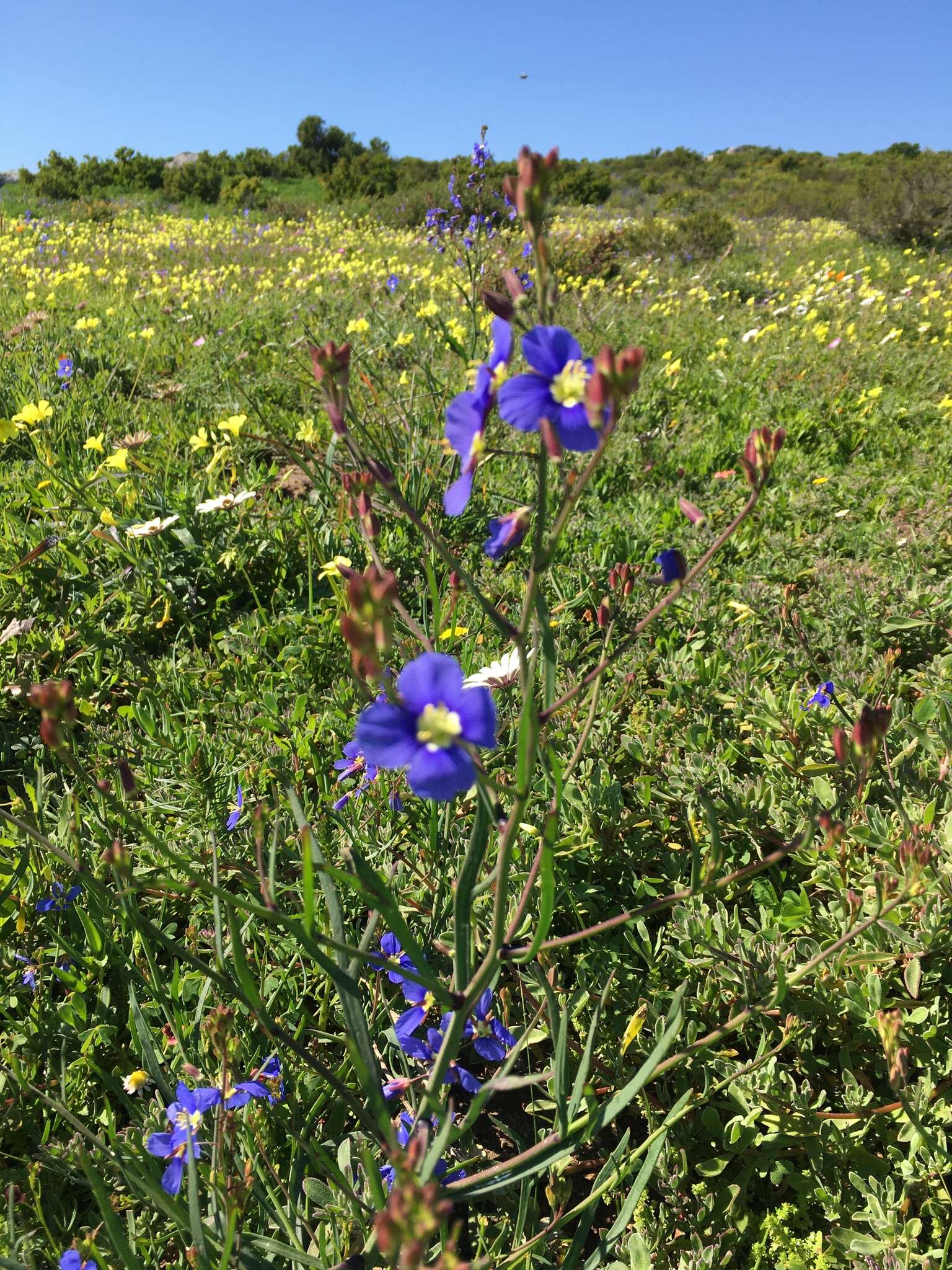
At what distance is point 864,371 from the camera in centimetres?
504

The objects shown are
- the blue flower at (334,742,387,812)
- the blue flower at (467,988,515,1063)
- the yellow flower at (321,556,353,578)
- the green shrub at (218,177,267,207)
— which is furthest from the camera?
the green shrub at (218,177,267,207)

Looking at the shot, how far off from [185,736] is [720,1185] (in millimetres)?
Answer: 1699

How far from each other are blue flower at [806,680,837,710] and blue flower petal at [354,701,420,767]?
1.55m

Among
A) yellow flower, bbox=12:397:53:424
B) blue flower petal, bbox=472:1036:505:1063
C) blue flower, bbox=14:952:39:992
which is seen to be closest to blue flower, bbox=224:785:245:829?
blue flower, bbox=14:952:39:992

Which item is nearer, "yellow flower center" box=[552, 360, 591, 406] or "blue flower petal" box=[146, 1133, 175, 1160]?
"yellow flower center" box=[552, 360, 591, 406]

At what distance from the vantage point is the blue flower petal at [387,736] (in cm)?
73

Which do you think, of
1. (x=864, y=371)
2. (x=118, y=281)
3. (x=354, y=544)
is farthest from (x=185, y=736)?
(x=118, y=281)

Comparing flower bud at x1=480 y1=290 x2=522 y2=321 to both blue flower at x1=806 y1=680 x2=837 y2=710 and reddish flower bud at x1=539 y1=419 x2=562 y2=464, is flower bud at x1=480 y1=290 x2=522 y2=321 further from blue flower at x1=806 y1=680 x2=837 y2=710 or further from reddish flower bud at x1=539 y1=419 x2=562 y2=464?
blue flower at x1=806 y1=680 x2=837 y2=710

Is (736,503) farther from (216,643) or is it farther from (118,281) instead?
(118,281)

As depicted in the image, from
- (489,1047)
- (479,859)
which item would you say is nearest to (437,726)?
(479,859)

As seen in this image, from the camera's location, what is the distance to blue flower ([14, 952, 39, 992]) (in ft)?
5.26

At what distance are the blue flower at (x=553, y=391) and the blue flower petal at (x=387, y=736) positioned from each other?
0.31 m

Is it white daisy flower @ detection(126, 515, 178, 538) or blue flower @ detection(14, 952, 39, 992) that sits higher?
white daisy flower @ detection(126, 515, 178, 538)

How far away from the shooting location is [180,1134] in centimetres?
122
